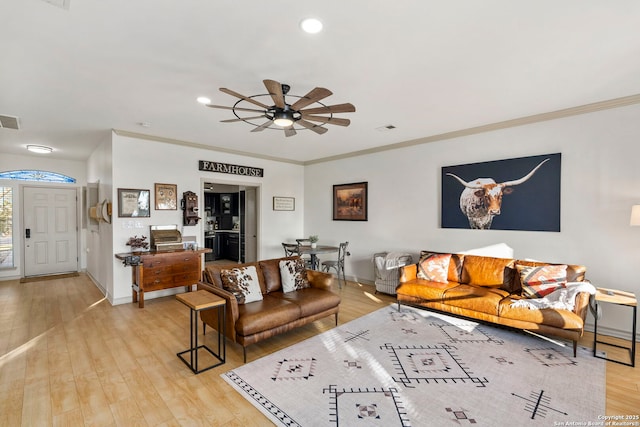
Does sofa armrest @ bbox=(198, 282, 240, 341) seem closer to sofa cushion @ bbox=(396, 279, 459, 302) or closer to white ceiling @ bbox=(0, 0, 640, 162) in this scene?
white ceiling @ bbox=(0, 0, 640, 162)

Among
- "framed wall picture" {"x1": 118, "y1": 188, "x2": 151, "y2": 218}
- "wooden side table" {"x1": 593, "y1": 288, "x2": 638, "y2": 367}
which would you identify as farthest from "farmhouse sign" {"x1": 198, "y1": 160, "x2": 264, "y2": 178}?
"wooden side table" {"x1": 593, "y1": 288, "x2": 638, "y2": 367}

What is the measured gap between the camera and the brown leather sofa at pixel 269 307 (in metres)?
2.98

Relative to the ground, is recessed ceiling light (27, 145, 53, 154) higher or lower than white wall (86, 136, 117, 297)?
higher

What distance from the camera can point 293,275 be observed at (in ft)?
13.0

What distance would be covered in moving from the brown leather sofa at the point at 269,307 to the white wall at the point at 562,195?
2.21m

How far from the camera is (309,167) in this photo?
24.0 ft

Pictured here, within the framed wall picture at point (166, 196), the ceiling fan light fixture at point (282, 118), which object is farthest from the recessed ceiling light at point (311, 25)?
the framed wall picture at point (166, 196)

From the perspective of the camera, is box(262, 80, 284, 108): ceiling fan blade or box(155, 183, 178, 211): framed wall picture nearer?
box(262, 80, 284, 108): ceiling fan blade

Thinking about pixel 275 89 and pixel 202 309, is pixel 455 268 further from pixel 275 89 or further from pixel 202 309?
pixel 275 89

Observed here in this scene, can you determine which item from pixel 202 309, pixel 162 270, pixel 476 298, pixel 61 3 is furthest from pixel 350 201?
pixel 61 3

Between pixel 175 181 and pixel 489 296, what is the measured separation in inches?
203

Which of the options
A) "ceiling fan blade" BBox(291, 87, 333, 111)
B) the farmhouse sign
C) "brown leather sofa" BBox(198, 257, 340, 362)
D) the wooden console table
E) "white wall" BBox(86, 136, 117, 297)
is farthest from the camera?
the farmhouse sign

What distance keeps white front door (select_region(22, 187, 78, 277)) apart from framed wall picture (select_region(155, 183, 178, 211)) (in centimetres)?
377

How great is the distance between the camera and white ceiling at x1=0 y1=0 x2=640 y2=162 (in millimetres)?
1954
